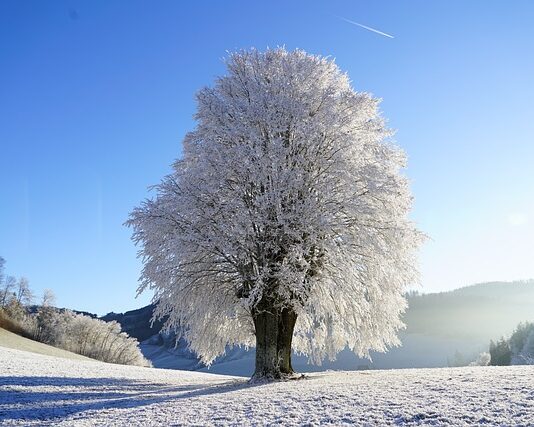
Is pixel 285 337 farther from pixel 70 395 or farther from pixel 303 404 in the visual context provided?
pixel 70 395

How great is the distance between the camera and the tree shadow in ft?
43.9

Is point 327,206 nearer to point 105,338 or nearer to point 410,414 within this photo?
point 410,414

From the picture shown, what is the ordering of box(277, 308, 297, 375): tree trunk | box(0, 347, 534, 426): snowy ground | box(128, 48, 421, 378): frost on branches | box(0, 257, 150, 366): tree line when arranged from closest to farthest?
box(0, 347, 534, 426): snowy ground < box(128, 48, 421, 378): frost on branches < box(277, 308, 297, 375): tree trunk < box(0, 257, 150, 366): tree line

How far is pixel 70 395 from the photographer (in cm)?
1617

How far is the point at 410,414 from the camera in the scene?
32.6 ft

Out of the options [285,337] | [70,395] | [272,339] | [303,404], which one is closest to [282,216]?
[272,339]

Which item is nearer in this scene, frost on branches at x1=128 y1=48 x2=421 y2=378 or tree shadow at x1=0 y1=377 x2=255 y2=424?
tree shadow at x1=0 y1=377 x2=255 y2=424

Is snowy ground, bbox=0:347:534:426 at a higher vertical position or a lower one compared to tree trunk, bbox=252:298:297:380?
lower

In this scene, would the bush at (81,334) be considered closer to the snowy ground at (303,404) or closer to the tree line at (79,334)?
the tree line at (79,334)

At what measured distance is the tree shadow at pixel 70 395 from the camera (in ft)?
43.9

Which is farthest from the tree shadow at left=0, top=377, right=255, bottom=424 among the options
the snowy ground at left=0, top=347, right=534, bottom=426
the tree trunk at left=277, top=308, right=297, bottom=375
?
the tree trunk at left=277, top=308, right=297, bottom=375

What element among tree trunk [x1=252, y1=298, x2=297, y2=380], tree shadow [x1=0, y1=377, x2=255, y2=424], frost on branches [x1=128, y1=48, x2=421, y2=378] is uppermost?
frost on branches [x1=128, y1=48, x2=421, y2=378]

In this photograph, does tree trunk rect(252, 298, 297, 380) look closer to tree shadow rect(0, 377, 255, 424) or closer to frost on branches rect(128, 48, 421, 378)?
frost on branches rect(128, 48, 421, 378)

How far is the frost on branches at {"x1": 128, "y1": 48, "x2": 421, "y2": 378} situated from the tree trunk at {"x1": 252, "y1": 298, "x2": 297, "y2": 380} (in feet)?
0.15
